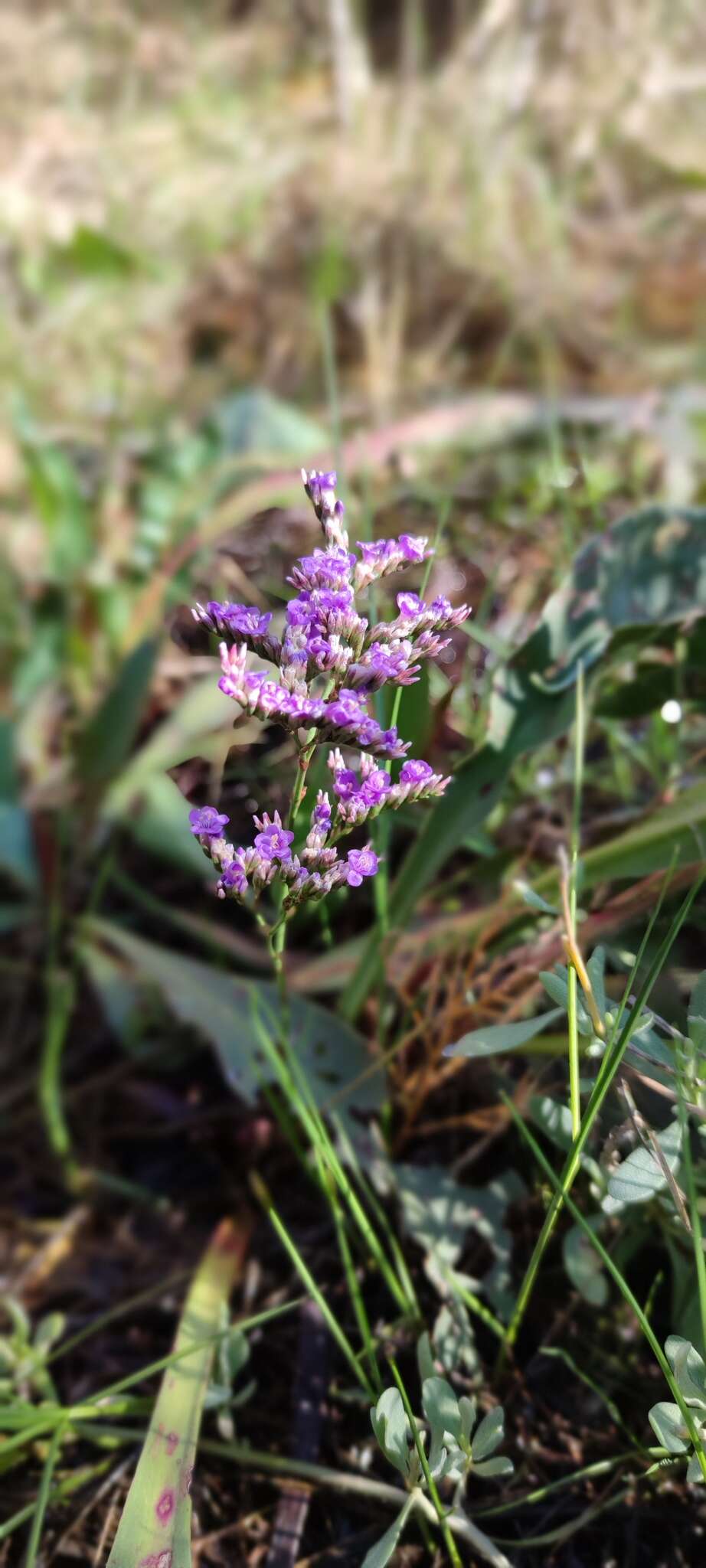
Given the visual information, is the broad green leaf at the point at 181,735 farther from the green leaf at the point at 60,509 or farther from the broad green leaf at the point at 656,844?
the broad green leaf at the point at 656,844

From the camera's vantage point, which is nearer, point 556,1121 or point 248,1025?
point 556,1121

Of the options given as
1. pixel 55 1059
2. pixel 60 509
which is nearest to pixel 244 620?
pixel 55 1059

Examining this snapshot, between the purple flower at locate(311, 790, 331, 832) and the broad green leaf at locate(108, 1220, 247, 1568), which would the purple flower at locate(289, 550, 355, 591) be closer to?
the purple flower at locate(311, 790, 331, 832)

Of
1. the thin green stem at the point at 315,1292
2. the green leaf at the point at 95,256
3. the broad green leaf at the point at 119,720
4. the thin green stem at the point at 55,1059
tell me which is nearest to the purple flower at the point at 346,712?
the thin green stem at the point at 315,1292

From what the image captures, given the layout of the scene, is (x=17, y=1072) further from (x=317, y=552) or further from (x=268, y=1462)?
(x=317, y=552)

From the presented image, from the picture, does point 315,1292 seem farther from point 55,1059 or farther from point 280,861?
point 55,1059

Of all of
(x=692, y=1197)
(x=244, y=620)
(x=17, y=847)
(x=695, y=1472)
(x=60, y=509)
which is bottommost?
(x=695, y=1472)

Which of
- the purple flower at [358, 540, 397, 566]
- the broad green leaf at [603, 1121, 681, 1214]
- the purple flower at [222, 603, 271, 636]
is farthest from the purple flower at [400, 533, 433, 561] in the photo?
the broad green leaf at [603, 1121, 681, 1214]

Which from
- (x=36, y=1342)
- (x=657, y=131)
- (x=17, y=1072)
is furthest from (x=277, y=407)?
(x=36, y=1342)
